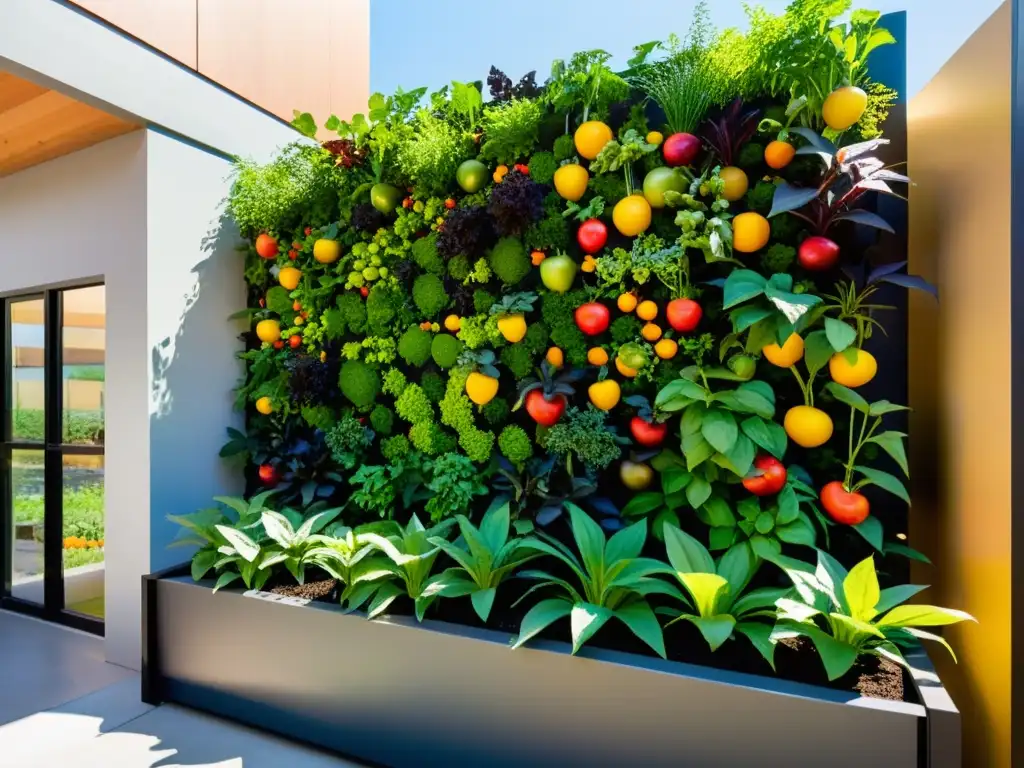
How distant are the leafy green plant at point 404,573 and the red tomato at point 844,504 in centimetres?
120

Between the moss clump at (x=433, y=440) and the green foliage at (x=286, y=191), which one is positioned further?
the green foliage at (x=286, y=191)

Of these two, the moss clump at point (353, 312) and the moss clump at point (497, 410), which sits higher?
the moss clump at point (353, 312)

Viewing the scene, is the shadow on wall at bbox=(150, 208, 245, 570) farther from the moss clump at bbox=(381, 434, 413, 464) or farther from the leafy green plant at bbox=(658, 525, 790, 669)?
the leafy green plant at bbox=(658, 525, 790, 669)

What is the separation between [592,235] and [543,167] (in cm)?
34

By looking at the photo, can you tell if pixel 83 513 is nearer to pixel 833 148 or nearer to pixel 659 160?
pixel 659 160

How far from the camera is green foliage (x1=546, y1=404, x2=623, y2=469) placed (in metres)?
1.83

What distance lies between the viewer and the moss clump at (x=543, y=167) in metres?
1.99

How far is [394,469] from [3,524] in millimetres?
2382

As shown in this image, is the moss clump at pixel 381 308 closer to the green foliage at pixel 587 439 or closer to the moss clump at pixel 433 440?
the moss clump at pixel 433 440

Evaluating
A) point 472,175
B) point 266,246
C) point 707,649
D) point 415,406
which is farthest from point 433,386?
point 707,649

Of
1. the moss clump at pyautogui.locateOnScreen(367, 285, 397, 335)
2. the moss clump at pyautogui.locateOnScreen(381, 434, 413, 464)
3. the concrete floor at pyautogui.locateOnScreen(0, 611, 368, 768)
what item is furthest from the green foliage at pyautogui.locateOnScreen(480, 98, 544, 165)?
the concrete floor at pyautogui.locateOnScreen(0, 611, 368, 768)

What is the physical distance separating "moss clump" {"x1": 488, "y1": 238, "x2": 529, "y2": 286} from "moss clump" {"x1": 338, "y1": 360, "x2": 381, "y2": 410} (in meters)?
0.69

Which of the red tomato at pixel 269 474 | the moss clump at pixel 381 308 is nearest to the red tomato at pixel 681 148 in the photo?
the moss clump at pixel 381 308

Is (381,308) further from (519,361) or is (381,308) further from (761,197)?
(761,197)
